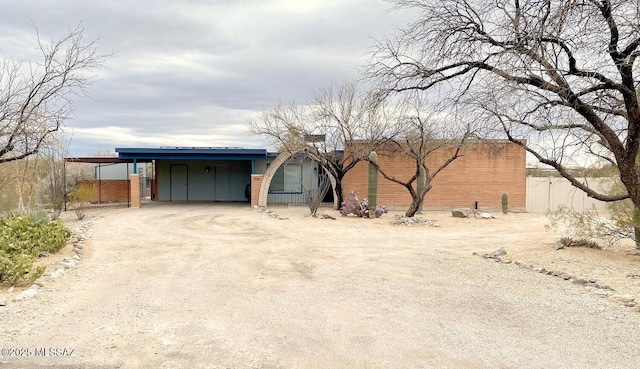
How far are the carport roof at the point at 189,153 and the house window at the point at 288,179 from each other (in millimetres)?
2023

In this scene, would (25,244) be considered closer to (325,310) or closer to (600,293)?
(325,310)

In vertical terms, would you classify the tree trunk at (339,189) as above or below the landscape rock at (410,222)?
above

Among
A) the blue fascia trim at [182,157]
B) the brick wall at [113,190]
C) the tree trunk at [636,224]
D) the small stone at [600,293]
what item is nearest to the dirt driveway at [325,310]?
the small stone at [600,293]

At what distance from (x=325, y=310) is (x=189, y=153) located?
18.1 meters

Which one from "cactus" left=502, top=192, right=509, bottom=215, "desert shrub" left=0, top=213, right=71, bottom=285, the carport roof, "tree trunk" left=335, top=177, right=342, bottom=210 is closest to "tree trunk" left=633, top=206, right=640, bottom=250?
"desert shrub" left=0, top=213, right=71, bottom=285

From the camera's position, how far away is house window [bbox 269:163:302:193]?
24.8 metres

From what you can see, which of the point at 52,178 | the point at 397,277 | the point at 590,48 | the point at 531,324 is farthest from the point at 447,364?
the point at 52,178

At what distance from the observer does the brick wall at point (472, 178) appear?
2206cm

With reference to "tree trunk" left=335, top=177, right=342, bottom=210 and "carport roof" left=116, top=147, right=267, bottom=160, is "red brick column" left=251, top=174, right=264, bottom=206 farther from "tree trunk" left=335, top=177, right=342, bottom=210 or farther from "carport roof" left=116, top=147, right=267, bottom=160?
"tree trunk" left=335, top=177, right=342, bottom=210

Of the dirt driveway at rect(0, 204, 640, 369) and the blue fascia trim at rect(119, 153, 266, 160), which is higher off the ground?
the blue fascia trim at rect(119, 153, 266, 160)

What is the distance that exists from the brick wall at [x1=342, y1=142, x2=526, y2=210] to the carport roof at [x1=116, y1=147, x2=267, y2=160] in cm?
543

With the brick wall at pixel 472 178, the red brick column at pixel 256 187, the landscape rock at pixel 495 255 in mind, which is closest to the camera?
the landscape rock at pixel 495 255

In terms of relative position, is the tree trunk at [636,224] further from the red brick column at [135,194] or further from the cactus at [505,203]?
the red brick column at [135,194]

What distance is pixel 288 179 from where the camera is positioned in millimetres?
24859
